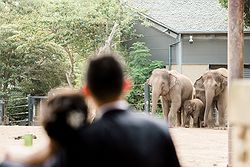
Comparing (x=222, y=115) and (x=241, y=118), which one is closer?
(x=241, y=118)

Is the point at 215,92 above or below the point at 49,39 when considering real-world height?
below

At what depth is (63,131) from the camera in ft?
9.07

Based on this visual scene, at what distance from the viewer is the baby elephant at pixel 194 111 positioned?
71.6ft

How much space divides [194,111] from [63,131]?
63.0 ft

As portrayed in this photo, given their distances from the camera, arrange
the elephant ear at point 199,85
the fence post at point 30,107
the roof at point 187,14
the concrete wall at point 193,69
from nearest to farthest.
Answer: the elephant ear at point 199,85, the fence post at point 30,107, the concrete wall at point 193,69, the roof at point 187,14

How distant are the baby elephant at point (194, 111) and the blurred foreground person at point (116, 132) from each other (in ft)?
62.4

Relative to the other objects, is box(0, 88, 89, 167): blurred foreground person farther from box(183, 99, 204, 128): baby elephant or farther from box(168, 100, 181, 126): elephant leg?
box(183, 99, 204, 128): baby elephant

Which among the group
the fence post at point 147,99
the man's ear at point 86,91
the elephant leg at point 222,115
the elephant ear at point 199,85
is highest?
the elephant ear at point 199,85

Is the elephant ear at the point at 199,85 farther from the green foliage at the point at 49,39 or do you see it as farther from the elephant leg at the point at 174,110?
the green foliage at the point at 49,39

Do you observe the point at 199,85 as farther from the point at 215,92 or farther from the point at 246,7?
the point at 246,7

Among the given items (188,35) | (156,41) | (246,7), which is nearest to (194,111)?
(246,7)

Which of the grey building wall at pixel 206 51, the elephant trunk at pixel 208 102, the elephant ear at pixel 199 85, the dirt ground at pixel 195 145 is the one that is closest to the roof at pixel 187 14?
the grey building wall at pixel 206 51

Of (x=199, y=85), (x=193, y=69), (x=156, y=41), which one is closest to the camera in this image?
(x=199, y=85)

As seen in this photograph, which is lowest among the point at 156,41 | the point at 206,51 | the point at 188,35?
the point at 206,51
